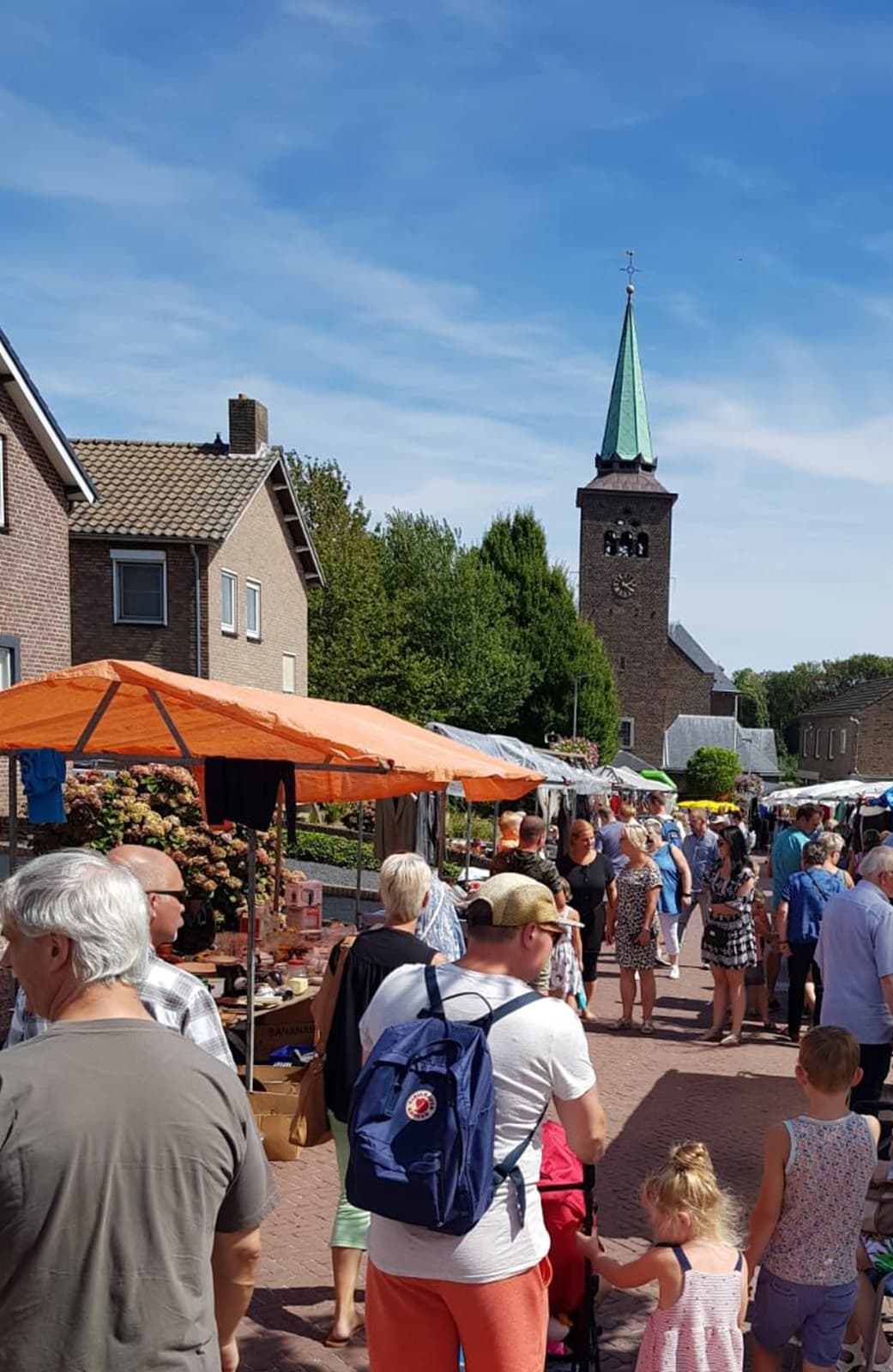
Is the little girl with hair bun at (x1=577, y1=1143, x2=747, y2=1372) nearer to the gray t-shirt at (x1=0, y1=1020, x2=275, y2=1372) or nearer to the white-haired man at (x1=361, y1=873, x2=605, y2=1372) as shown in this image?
the white-haired man at (x1=361, y1=873, x2=605, y2=1372)

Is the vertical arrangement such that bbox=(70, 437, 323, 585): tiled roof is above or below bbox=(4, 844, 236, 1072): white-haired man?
above

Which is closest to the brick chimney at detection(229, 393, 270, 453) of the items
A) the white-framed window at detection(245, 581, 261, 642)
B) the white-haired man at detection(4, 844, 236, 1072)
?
the white-framed window at detection(245, 581, 261, 642)

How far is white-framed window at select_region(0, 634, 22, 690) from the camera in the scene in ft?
62.1

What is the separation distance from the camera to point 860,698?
70875 mm

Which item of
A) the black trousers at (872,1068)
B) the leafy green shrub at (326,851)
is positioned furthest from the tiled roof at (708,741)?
the black trousers at (872,1068)

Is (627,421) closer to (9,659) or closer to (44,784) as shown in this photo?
(9,659)

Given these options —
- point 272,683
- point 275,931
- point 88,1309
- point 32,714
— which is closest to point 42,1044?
point 88,1309

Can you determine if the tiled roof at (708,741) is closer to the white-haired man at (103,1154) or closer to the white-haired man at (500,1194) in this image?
the white-haired man at (500,1194)

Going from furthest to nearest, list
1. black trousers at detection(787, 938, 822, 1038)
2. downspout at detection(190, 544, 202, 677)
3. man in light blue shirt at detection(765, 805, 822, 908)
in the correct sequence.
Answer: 1. downspout at detection(190, 544, 202, 677)
2. man in light blue shirt at detection(765, 805, 822, 908)
3. black trousers at detection(787, 938, 822, 1038)

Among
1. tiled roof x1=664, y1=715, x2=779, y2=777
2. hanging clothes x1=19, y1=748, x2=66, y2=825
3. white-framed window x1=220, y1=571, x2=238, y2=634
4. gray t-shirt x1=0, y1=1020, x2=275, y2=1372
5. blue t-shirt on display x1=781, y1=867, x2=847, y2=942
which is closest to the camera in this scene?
gray t-shirt x1=0, y1=1020, x2=275, y2=1372

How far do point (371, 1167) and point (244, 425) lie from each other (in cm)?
2746

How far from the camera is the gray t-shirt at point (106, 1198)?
1.93 m

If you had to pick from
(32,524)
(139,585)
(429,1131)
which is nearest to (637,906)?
(429,1131)

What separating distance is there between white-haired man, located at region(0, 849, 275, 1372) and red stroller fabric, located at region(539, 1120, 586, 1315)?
1469mm
